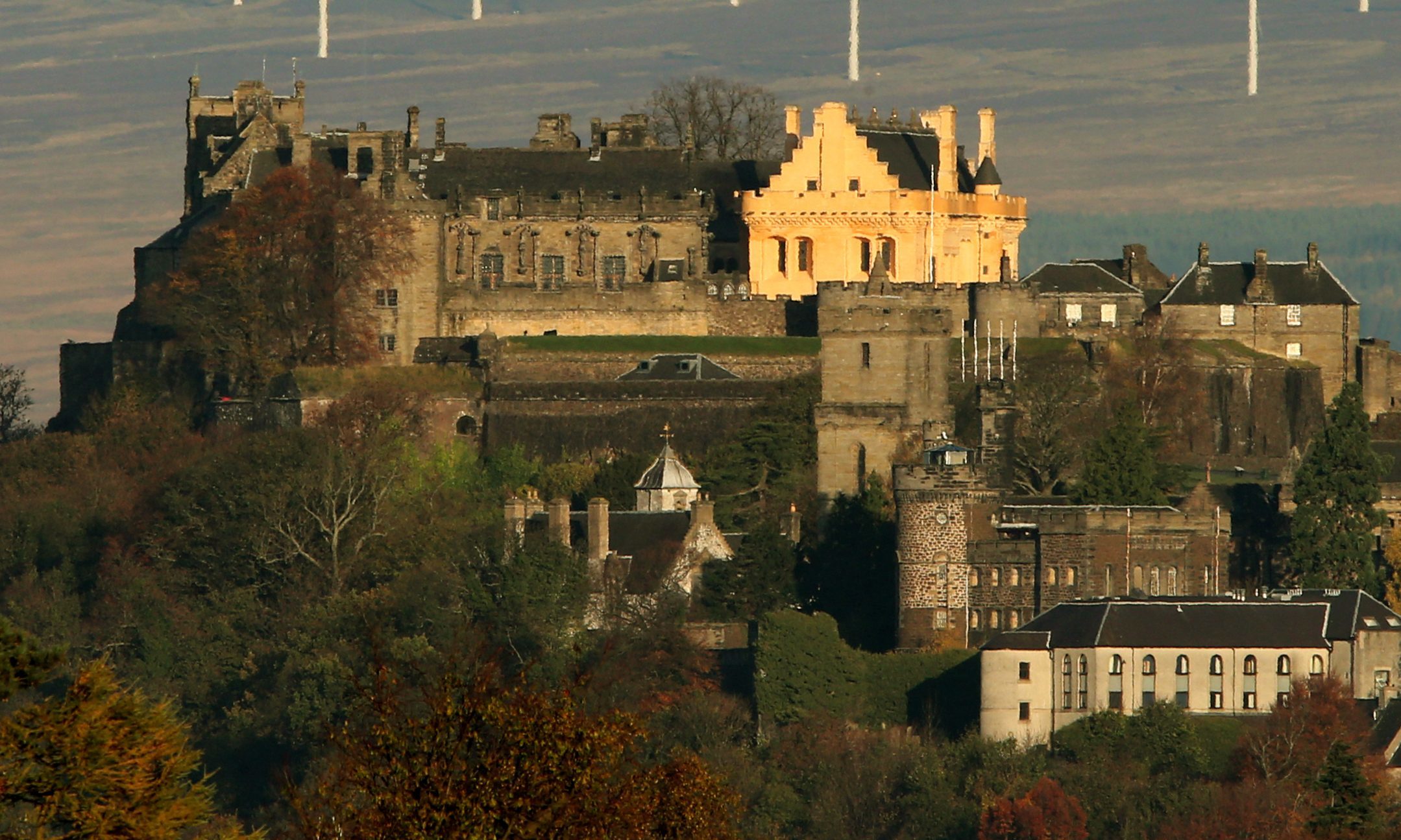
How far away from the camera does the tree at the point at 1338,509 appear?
7288cm

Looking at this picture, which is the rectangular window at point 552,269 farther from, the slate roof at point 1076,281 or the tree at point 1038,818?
the tree at point 1038,818

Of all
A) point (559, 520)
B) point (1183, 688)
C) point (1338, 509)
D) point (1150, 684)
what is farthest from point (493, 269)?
point (1183, 688)

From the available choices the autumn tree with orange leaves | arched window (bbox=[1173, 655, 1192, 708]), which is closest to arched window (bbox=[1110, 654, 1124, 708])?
arched window (bbox=[1173, 655, 1192, 708])

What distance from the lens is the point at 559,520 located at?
75125 mm

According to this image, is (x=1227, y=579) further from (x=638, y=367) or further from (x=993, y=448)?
(x=638, y=367)

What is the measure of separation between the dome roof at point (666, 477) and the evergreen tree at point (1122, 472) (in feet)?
31.3

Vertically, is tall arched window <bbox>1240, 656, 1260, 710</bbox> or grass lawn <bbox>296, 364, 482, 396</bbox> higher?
grass lawn <bbox>296, 364, 482, 396</bbox>

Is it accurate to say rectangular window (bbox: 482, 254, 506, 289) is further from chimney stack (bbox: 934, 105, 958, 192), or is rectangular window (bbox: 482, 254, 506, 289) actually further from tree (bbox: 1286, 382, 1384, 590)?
tree (bbox: 1286, 382, 1384, 590)

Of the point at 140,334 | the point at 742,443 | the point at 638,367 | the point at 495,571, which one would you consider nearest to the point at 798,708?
the point at 495,571

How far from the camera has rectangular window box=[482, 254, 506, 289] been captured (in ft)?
303

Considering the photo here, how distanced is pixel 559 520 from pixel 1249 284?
25.0 m

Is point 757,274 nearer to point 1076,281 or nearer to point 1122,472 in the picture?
point 1076,281

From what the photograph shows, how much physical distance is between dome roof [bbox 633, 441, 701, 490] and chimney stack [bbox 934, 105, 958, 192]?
16456 mm

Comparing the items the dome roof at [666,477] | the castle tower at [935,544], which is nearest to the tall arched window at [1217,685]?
the castle tower at [935,544]
